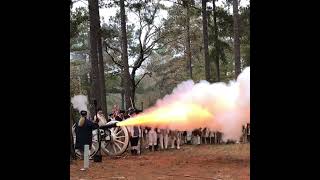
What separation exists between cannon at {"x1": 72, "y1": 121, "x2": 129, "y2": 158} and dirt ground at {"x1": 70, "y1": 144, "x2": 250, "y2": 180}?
0.34m

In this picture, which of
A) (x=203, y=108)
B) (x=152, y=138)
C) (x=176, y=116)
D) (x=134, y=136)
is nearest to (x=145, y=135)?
(x=152, y=138)

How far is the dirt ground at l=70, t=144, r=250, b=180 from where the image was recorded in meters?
11.3

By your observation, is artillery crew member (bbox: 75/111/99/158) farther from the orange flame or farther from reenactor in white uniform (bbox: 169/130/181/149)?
reenactor in white uniform (bbox: 169/130/181/149)

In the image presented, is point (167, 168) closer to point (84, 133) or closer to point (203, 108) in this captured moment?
point (84, 133)

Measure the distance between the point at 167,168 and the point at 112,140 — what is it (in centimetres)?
328

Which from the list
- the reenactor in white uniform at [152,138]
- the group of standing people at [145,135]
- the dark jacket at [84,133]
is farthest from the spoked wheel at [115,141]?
the reenactor in white uniform at [152,138]

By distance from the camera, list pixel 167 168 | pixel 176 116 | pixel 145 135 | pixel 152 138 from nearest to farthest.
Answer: pixel 167 168
pixel 176 116
pixel 152 138
pixel 145 135

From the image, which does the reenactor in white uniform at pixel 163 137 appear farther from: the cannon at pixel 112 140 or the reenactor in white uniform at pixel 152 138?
the cannon at pixel 112 140

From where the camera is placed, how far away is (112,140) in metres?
15.7

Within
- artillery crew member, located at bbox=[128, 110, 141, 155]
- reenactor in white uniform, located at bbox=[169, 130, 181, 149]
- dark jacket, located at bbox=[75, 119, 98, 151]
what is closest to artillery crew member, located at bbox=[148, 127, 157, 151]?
reenactor in white uniform, located at bbox=[169, 130, 181, 149]
